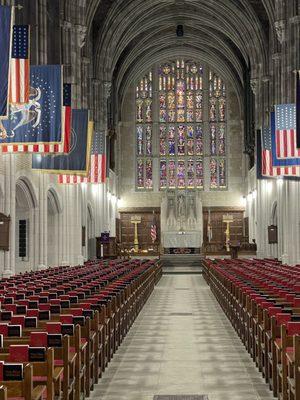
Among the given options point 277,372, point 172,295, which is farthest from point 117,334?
point 172,295

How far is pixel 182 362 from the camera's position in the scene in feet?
41.3

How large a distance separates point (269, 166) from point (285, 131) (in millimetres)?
4496

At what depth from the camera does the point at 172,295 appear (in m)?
28.8

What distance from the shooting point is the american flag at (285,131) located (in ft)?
88.7

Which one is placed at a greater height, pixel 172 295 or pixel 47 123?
pixel 47 123

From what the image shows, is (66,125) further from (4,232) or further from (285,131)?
(285,131)

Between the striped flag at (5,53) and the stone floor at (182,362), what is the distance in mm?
5733

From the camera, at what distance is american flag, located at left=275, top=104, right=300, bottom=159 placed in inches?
1065

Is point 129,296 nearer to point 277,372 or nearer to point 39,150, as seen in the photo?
point 39,150

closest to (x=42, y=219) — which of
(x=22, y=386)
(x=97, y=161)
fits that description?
(x=97, y=161)

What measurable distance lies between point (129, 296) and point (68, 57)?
2336cm

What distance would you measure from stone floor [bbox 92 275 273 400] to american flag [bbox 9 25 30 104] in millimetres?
6424

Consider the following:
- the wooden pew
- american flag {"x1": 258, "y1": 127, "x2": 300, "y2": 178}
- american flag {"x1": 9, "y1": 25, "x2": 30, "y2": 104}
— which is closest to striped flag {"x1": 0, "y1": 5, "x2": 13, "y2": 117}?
american flag {"x1": 9, "y1": 25, "x2": 30, "y2": 104}

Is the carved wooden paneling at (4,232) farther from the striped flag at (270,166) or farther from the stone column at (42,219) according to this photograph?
the striped flag at (270,166)
